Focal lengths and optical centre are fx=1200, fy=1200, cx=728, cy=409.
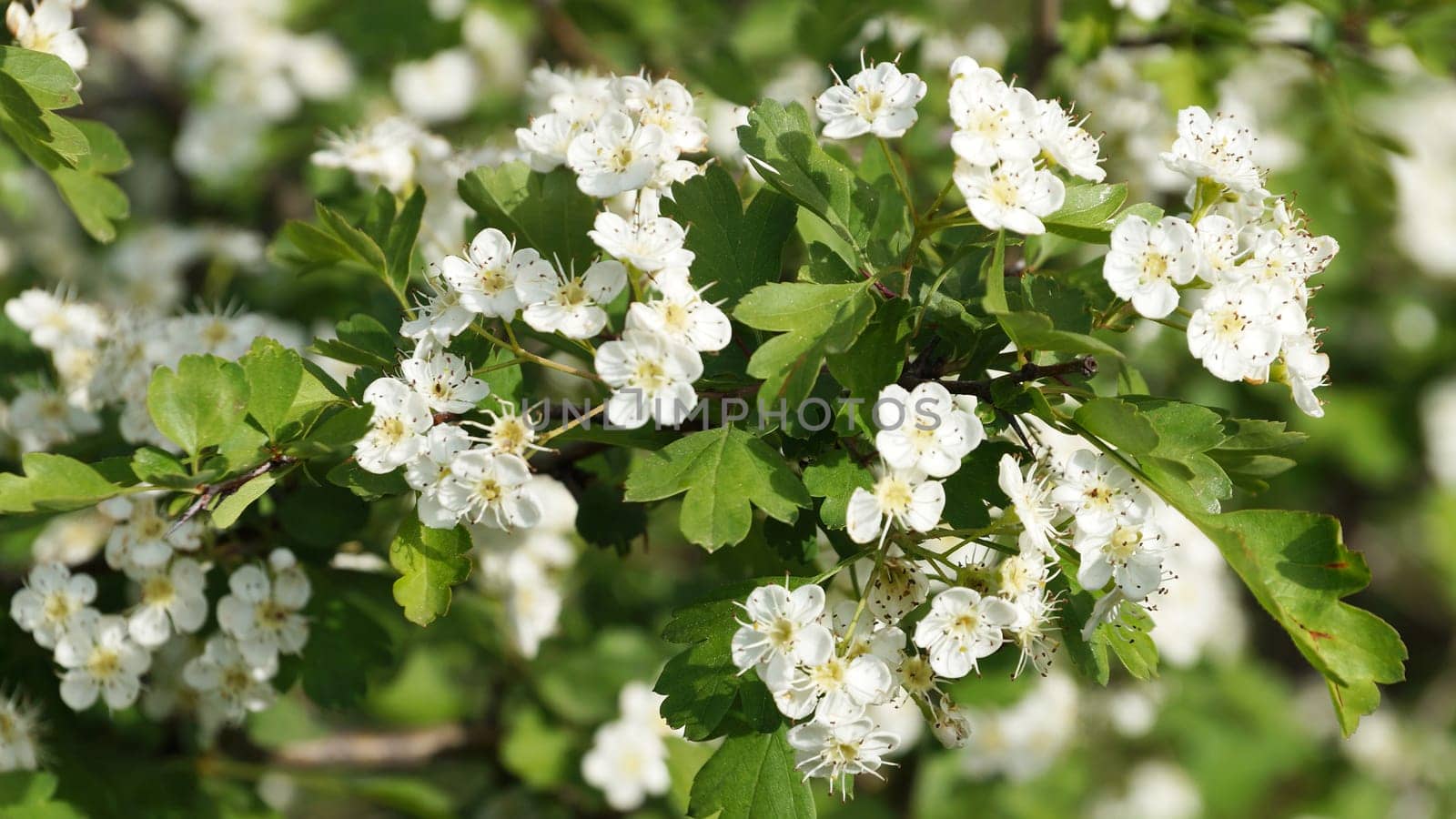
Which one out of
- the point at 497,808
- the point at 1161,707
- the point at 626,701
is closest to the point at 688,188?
the point at 626,701

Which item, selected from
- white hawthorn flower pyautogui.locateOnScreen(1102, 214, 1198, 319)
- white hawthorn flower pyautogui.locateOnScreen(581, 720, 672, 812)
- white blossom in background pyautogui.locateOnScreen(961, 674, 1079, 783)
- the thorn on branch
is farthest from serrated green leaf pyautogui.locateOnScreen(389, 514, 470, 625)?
white blossom in background pyautogui.locateOnScreen(961, 674, 1079, 783)

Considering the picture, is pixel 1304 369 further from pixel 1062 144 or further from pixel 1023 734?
A: pixel 1023 734

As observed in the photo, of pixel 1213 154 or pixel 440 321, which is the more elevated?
pixel 1213 154

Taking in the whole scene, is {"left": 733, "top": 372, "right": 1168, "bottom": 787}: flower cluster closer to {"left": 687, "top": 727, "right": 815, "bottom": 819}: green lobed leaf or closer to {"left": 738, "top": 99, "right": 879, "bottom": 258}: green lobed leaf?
{"left": 687, "top": 727, "right": 815, "bottom": 819}: green lobed leaf

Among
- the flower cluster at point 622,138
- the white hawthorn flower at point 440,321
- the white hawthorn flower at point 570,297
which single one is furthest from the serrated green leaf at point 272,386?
the flower cluster at point 622,138

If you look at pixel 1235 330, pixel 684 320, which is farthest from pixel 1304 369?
pixel 684 320

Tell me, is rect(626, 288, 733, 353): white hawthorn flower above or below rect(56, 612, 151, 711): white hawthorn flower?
above
